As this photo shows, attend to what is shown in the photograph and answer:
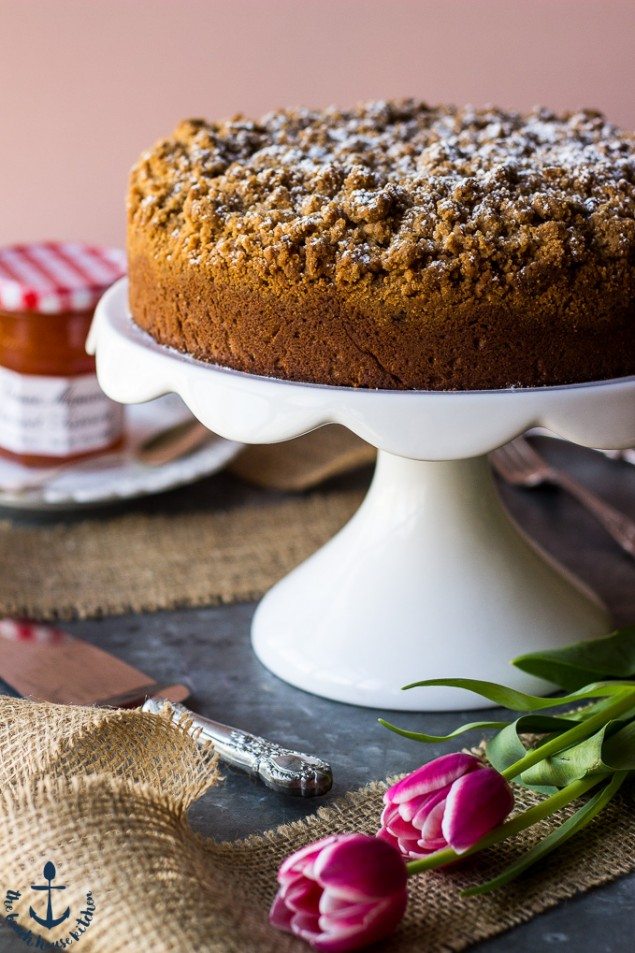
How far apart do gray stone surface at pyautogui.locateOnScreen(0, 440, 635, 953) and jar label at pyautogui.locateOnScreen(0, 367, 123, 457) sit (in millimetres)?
117

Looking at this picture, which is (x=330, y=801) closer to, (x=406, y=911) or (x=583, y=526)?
(x=406, y=911)

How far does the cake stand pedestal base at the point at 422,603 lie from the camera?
106 cm

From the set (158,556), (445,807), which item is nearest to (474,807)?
(445,807)

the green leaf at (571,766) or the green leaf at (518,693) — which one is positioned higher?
the green leaf at (518,693)

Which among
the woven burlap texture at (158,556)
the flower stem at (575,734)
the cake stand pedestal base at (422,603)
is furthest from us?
the woven burlap texture at (158,556)

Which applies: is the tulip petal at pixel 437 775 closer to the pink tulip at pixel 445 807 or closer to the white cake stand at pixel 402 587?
the pink tulip at pixel 445 807

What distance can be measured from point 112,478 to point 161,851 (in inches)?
29.3

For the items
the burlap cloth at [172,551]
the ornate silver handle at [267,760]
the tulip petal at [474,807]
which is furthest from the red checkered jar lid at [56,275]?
the tulip petal at [474,807]

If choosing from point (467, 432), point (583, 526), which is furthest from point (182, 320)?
point (583, 526)

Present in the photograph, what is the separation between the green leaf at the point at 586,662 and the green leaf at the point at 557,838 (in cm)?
11

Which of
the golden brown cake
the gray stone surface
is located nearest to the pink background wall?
the gray stone surface

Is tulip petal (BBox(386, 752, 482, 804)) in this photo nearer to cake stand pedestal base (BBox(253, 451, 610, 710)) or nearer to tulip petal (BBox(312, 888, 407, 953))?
tulip petal (BBox(312, 888, 407, 953))

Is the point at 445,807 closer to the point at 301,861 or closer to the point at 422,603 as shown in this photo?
the point at 301,861

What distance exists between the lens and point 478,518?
3.67 feet
